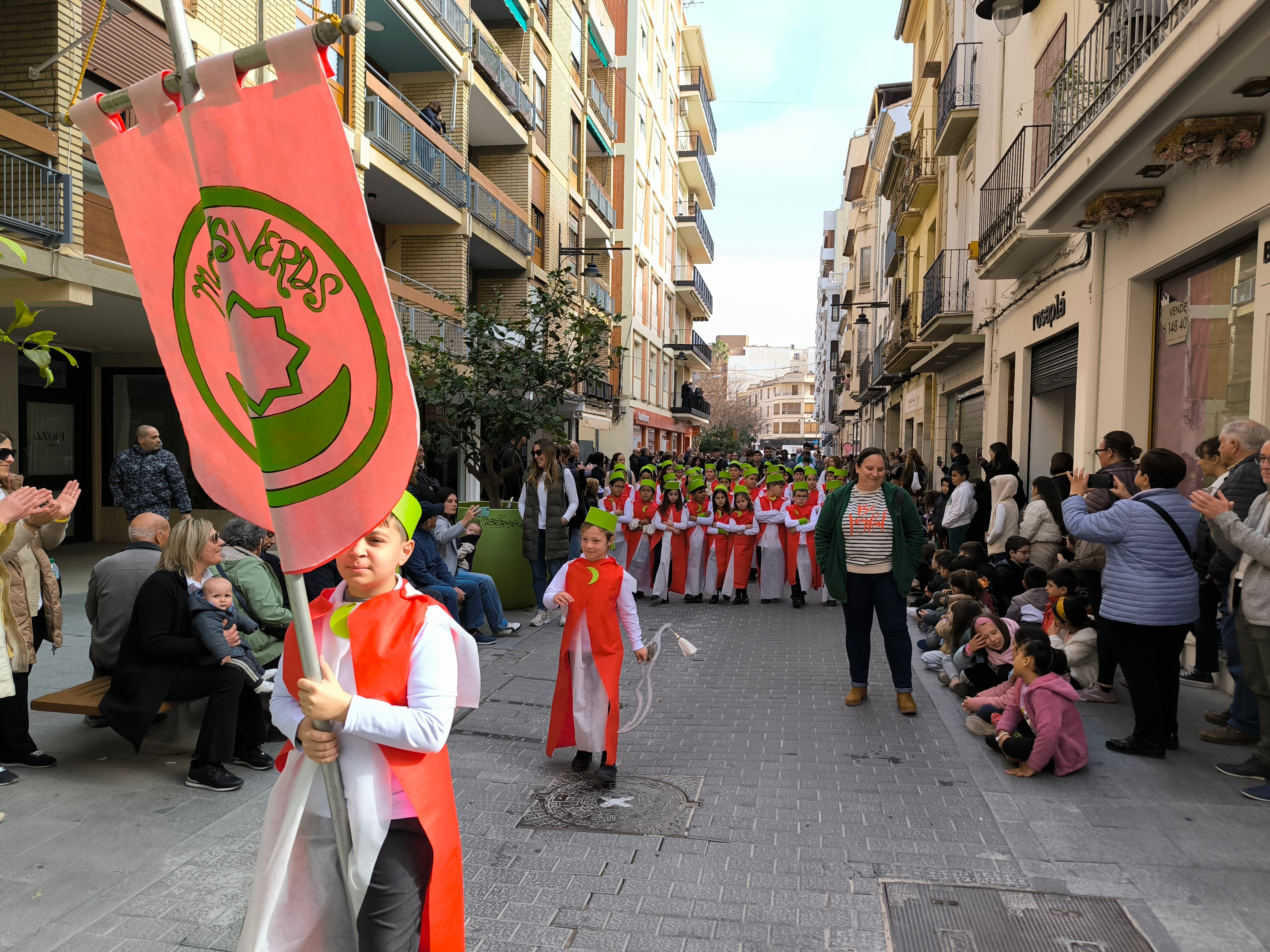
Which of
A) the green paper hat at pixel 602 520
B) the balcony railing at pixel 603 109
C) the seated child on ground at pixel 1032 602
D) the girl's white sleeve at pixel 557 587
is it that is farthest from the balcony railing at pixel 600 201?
the girl's white sleeve at pixel 557 587

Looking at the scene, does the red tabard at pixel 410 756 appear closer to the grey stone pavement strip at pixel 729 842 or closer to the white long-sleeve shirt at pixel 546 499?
the grey stone pavement strip at pixel 729 842

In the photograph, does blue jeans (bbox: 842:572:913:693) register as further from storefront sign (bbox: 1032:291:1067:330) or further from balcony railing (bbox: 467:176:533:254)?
balcony railing (bbox: 467:176:533:254)

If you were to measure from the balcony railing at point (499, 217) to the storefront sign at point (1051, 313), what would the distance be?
12.8 metres

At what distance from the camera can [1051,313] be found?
11969 mm

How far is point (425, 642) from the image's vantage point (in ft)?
7.79

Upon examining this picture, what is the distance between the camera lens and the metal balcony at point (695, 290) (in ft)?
166

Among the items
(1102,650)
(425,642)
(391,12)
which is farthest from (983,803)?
(391,12)

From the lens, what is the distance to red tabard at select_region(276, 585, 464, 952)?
90.7 inches

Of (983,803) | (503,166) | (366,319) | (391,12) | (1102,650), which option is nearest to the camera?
(366,319)

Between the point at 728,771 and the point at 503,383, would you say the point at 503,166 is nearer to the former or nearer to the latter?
the point at 503,383

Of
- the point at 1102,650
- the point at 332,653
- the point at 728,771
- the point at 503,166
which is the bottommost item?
the point at 728,771

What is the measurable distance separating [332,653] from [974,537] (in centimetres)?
1011

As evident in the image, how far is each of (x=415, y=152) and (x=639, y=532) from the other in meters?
9.84

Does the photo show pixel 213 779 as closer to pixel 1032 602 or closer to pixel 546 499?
pixel 546 499
